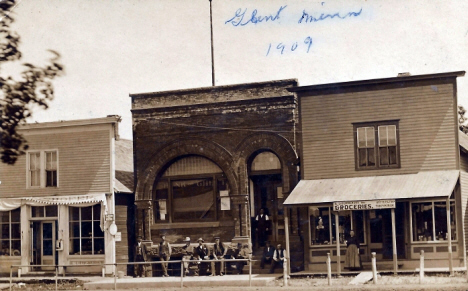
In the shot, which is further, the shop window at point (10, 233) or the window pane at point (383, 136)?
the shop window at point (10, 233)

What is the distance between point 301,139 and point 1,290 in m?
11.5

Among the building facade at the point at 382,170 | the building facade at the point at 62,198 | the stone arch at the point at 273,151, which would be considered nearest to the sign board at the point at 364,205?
the building facade at the point at 382,170

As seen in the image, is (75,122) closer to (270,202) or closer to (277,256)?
(270,202)

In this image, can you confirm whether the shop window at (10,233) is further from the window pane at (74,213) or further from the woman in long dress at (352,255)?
the woman in long dress at (352,255)

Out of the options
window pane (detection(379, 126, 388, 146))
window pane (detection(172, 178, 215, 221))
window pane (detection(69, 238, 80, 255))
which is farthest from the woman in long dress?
window pane (detection(69, 238, 80, 255))

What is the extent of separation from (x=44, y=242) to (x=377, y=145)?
14.2 meters

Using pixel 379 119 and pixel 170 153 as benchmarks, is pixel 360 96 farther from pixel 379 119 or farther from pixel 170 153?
pixel 170 153

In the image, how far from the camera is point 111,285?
90.1ft

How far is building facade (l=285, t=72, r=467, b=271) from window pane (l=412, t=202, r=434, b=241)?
3 cm

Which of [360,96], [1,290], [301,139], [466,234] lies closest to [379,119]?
[360,96]

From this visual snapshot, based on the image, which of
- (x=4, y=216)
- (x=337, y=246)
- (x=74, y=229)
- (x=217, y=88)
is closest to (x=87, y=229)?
(x=74, y=229)

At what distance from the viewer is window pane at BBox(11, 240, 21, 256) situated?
108 ft

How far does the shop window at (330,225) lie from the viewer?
2794 cm

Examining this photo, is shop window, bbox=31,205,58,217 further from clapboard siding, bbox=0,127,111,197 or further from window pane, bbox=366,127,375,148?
window pane, bbox=366,127,375,148
